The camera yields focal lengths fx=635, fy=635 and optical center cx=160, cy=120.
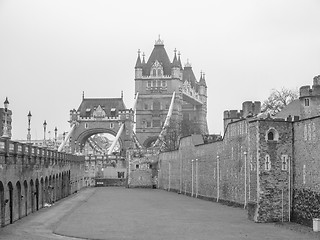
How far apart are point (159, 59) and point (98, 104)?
71.3 feet

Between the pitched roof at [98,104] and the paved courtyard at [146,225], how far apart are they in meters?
88.6

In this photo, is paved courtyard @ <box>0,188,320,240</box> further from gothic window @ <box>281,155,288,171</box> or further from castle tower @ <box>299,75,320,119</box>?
castle tower @ <box>299,75,320,119</box>

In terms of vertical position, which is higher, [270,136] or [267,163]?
[270,136]

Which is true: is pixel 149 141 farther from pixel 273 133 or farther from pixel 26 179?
pixel 273 133

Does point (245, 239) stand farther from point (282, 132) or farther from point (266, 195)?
point (282, 132)

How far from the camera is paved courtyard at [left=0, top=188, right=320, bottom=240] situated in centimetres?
3070

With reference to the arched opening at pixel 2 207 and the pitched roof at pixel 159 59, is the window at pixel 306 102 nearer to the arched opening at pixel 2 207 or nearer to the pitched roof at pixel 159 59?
the arched opening at pixel 2 207

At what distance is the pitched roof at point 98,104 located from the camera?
13562 cm

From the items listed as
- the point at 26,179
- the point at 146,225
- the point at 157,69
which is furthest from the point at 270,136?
the point at 157,69

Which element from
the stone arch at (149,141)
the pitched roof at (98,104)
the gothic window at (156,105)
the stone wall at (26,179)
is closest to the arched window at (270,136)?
the stone wall at (26,179)

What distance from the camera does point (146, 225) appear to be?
117 feet

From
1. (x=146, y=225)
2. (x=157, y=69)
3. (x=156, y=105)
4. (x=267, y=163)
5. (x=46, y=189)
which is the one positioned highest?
(x=157, y=69)

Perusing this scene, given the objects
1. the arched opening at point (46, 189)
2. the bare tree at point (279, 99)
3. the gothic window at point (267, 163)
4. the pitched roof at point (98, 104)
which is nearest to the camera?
the gothic window at point (267, 163)

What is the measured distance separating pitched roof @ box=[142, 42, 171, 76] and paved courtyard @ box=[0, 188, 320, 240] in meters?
102
